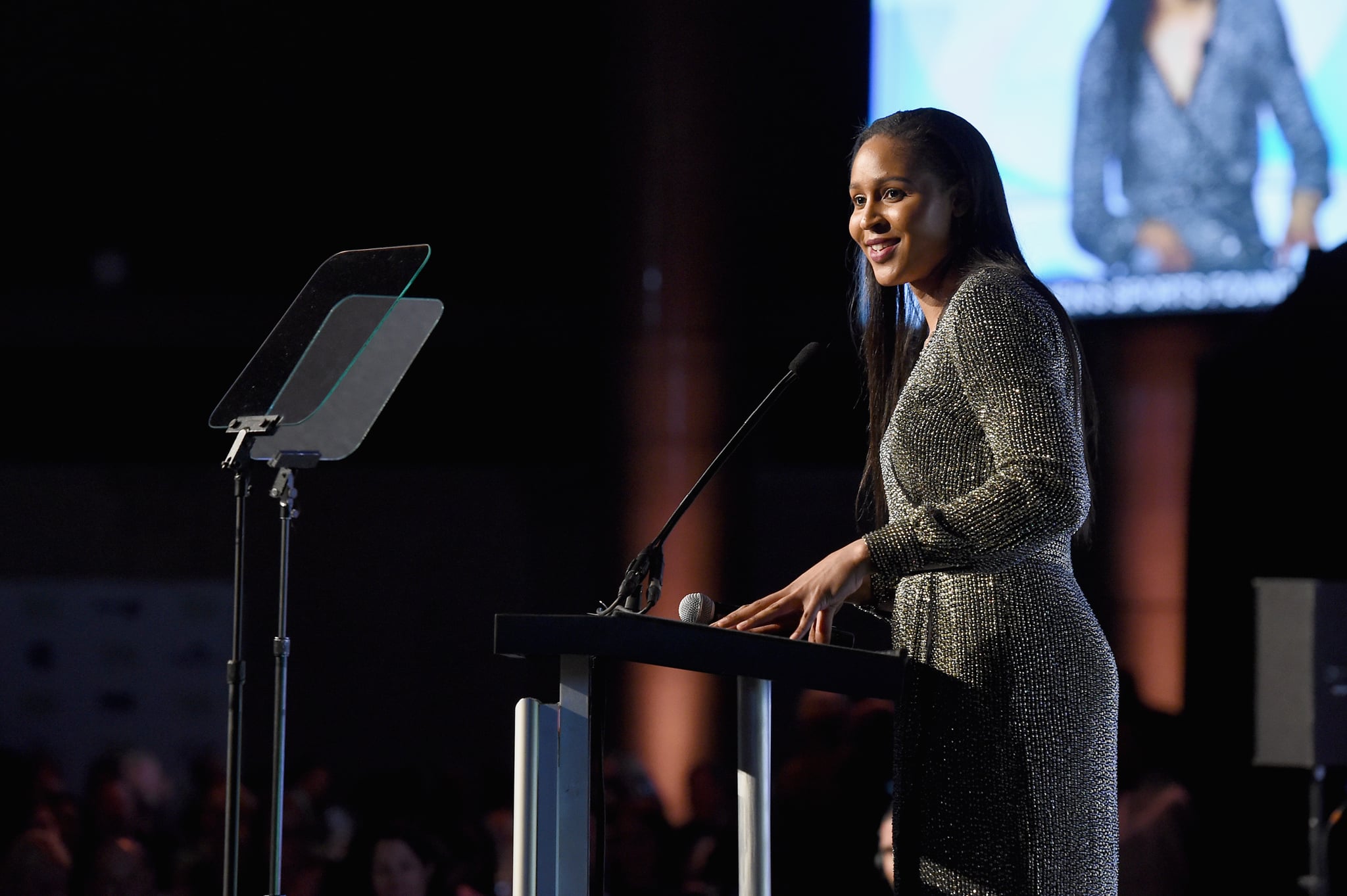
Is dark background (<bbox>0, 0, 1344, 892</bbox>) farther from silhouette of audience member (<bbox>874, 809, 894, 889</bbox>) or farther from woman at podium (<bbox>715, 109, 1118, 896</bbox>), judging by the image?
woman at podium (<bbox>715, 109, 1118, 896</bbox>)

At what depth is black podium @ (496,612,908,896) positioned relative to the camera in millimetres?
1177

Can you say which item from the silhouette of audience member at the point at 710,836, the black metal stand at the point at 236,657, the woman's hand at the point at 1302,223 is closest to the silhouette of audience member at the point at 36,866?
the silhouette of audience member at the point at 710,836

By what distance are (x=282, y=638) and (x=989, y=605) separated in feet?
4.77

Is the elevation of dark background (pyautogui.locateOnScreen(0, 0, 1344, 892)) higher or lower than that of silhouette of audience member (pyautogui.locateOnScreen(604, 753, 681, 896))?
higher

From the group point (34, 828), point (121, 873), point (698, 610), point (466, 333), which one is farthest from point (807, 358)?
point (466, 333)

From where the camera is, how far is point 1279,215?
15.4ft

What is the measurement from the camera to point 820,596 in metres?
1.26

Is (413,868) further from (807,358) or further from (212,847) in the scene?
(807,358)

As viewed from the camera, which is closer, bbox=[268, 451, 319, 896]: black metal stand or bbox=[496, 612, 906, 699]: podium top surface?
bbox=[496, 612, 906, 699]: podium top surface

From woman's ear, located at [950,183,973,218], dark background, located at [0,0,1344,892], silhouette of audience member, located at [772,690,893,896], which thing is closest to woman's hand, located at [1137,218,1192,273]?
dark background, located at [0,0,1344,892]

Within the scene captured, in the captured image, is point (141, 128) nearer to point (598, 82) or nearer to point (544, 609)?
point (598, 82)

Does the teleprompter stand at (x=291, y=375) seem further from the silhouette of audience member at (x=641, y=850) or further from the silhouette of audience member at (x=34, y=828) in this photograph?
the silhouette of audience member at (x=34, y=828)

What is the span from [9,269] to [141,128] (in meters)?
0.90

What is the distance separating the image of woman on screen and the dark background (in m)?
0.32
